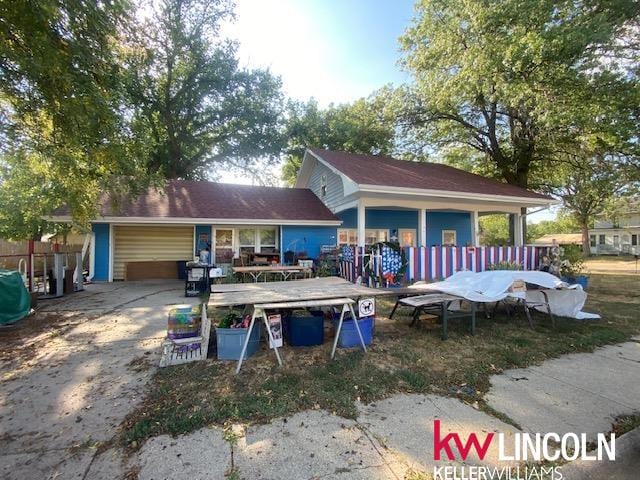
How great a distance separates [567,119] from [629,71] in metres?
2.67

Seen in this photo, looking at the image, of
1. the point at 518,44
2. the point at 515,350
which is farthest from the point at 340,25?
the point at 515,350

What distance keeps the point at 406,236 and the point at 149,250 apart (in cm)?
1146

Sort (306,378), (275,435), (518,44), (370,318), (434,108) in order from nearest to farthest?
(275,435)
(306,378)
(370,318)
(518,44)
(434,108)

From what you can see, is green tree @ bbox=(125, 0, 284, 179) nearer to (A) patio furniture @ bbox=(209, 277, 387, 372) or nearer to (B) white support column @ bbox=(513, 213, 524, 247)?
(B) white support column @ bbox=(513, 213, 524, 247)

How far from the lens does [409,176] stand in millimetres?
12078

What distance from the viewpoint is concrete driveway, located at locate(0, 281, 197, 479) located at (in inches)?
98.0

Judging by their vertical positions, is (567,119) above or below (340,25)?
below

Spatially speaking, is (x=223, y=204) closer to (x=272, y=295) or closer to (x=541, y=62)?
(x=272, y=295)

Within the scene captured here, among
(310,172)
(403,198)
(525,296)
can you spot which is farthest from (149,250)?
(525,296)

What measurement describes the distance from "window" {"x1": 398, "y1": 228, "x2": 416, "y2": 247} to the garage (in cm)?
948

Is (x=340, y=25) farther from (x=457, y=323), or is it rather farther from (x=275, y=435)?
(x=275, y=435)

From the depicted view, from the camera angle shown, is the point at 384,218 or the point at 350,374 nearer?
the point at 350,374

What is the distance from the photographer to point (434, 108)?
15625 mm

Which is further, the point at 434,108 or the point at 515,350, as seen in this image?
the point at 434,108
